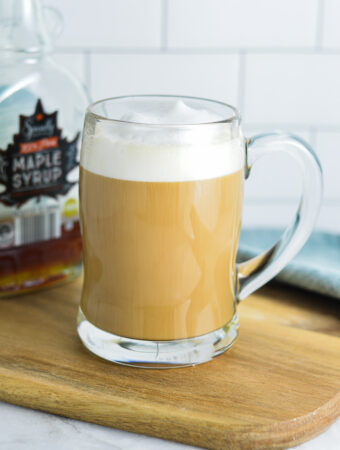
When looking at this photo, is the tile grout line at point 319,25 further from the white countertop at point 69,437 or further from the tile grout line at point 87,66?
the white countertop at point 69,437

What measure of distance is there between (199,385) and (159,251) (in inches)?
4.8

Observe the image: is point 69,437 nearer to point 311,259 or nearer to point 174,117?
point 174,117

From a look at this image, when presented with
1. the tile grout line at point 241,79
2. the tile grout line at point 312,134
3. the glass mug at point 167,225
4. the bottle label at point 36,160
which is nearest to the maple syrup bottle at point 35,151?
the bottle label at point 36,160

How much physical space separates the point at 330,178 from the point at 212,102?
24.0 inches

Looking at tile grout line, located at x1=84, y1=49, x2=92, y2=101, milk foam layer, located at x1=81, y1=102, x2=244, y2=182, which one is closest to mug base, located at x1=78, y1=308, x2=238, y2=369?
milk foam layer, located at x1=81, y1=102, x2=244, y2=182

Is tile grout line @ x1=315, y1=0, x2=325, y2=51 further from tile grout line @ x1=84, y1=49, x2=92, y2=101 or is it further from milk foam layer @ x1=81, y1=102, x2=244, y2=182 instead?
milk foam layer @ x1=81, y1=102, x2=244, y2=182

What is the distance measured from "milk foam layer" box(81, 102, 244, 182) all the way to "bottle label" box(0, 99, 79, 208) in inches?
5.8

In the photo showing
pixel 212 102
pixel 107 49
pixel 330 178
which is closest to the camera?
pixel 212 102

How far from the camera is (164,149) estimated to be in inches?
22.3

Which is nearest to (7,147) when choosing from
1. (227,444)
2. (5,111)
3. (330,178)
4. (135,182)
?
(5,111)

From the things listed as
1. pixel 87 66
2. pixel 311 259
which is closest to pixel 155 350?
pixel 311 259

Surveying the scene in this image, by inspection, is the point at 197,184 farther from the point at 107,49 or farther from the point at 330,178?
the point at 330,178

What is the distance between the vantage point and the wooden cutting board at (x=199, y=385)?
0.54 metres

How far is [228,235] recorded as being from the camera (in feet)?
2.06
